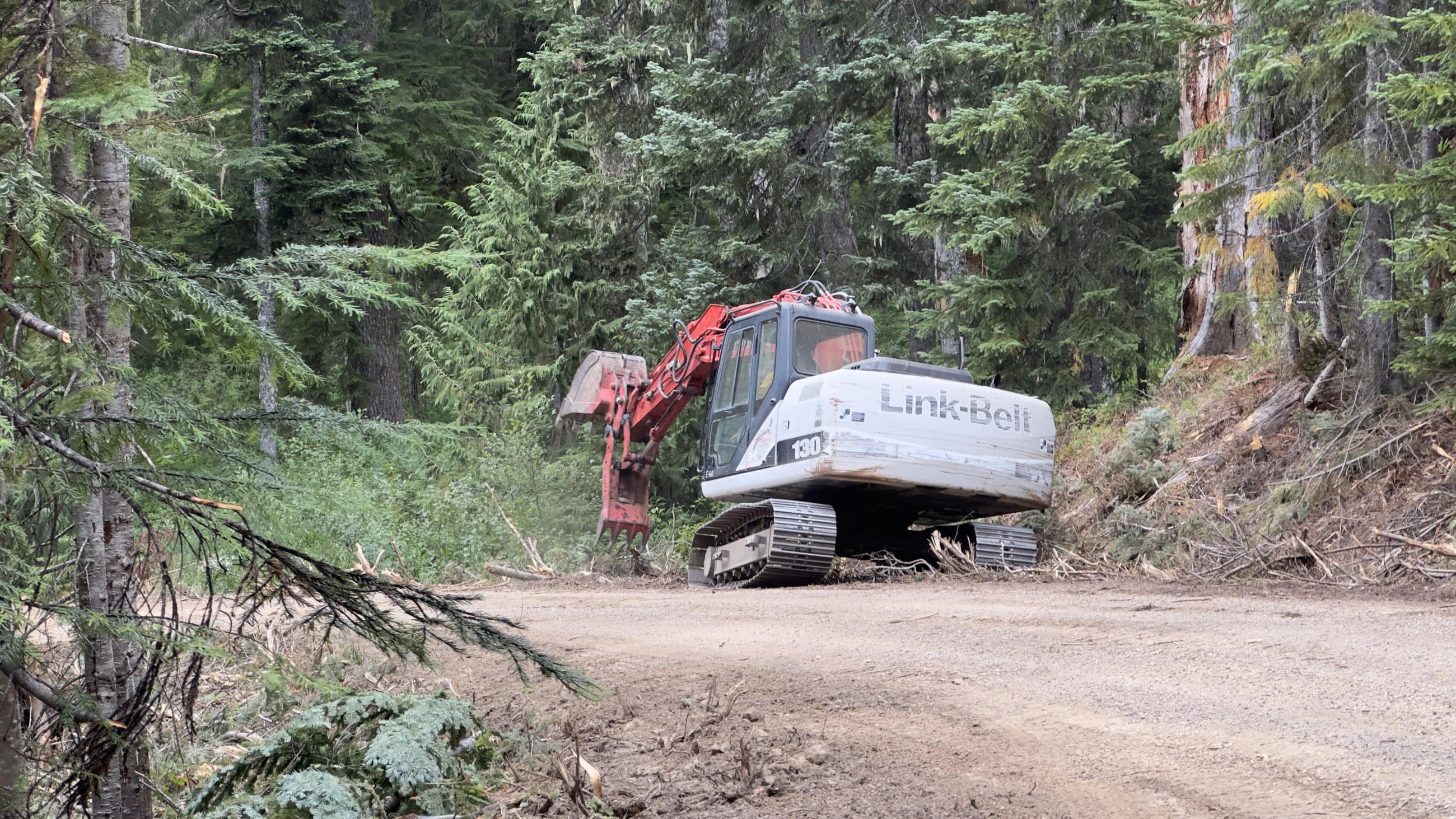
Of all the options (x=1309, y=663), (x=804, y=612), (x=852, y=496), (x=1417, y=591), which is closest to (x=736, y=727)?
(x=1309, y=663)

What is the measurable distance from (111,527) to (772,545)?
765 cm

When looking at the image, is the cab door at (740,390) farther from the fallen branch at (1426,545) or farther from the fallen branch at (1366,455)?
the fallen branch at (1426,545)

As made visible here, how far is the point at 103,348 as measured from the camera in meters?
4.41

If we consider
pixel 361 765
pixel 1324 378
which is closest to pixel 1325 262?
pixel 1324 378

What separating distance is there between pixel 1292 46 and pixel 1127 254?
576 cm

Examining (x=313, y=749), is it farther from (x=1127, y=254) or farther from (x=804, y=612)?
(x=1127, y=254)

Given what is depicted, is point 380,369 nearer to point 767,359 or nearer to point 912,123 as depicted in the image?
point 912,123

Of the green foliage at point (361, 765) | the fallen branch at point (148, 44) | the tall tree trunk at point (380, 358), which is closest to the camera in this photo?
the green foliage at point (361, 765)

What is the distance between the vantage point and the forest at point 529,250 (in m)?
4.08

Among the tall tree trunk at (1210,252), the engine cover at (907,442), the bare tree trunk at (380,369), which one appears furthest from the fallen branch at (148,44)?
the bare tree trunk at (380,369)

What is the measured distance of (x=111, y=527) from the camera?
180 inches

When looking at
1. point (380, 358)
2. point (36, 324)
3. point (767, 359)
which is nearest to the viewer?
point (36, 324)

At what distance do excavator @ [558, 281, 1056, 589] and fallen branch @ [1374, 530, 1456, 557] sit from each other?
132 inches

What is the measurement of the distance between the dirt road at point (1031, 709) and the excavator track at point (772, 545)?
3120 millimetres
